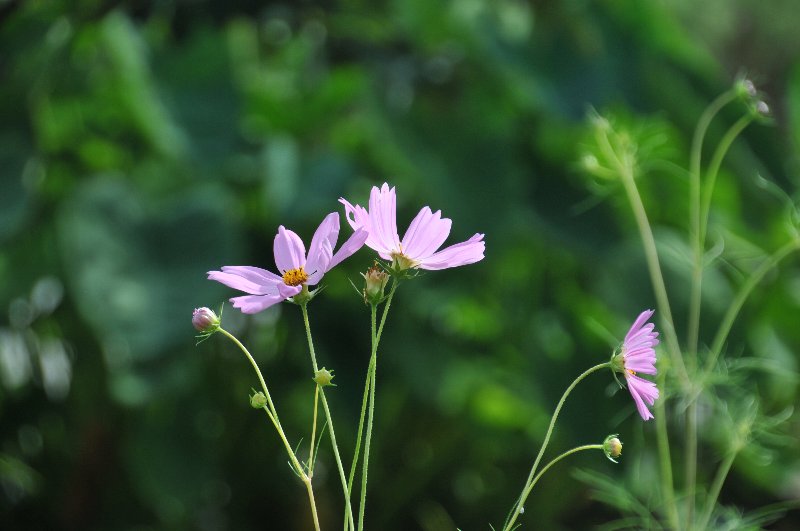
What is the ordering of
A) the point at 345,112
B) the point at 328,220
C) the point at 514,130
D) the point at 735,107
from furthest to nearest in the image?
the point at 345,112, the point at 514,130, the point at 735,107, the point at 328,220

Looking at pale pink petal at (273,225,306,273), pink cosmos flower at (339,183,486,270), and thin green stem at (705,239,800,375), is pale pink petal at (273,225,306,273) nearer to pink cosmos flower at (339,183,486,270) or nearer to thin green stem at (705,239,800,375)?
pink cosmos flower at (339,183,486,270)

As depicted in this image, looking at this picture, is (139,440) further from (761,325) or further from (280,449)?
(761,325)

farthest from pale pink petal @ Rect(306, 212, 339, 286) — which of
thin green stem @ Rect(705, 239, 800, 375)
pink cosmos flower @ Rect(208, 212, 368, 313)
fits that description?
thin green stem @ Rect(705, 239, 800, 375)

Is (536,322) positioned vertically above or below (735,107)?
below

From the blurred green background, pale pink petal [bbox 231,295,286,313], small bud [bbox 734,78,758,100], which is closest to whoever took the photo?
pale pink petal [bbox 231,295,286,313]

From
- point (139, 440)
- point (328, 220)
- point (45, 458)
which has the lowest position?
point (45, 458)

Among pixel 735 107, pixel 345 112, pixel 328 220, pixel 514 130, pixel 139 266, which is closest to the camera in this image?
pixel 328 220

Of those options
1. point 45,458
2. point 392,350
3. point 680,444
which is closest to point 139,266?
point 392,350

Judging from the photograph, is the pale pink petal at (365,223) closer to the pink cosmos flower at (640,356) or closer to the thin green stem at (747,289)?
the pink cosmos flower at (640,356)
